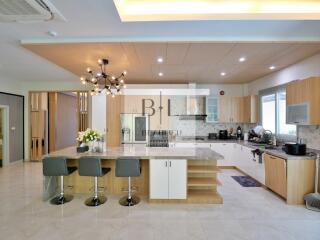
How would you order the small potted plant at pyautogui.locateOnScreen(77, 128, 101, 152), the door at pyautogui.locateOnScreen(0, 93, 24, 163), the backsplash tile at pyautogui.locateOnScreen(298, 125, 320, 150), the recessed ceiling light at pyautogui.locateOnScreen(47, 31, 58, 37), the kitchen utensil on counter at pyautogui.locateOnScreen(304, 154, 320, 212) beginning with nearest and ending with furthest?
the recessed ceiling light at pyautogui.locateOnScreen(47, 31, 58, 37)
the kitchen utensil on counter at pyautogui.locateOnScreen(304, 154, 320, 212)
the backsplash tile at pyautogui.locateOnScreen(298, 125, 320, 150)
the small potted plant at pyautogui.locateOnScreen(77, 128, 101, 152)
the door at pyautogui.locateOnScreen(0, 93, 24, 163)

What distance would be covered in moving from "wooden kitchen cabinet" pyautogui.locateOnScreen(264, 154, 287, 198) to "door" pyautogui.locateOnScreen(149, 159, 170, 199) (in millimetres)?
2018

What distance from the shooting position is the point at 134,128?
6.00 metres

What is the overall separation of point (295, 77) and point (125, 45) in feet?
11.8

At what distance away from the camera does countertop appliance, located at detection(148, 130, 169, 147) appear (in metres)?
5.92

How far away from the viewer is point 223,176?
5215 millimetres

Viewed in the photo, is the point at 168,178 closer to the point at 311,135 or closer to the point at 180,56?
the point at 180,56

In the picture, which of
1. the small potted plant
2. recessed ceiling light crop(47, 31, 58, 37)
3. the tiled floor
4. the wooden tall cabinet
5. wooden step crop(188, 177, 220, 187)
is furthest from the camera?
the wooden tall cabinet

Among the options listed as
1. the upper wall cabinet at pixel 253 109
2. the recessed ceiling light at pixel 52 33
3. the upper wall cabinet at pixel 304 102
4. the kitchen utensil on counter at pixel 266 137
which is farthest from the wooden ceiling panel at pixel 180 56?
the kitchen utensil on counter at pixel 266 137

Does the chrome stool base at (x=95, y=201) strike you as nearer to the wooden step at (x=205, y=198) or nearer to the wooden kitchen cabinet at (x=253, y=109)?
the wooden step at (x=205, y=198)

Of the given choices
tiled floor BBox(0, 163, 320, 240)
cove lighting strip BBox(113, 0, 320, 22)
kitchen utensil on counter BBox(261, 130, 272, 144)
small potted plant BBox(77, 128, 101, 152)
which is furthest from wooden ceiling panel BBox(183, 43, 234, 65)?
tiled floor BBox(0, 163, 320, 240)

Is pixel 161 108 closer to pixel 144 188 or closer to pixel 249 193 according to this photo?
pixel 144 188

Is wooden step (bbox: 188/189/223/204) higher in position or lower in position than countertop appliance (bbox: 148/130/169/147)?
lower

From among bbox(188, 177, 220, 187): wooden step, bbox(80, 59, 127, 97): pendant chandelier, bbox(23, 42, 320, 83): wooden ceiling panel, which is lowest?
bbox(188, 177, 220, 187): wooden step

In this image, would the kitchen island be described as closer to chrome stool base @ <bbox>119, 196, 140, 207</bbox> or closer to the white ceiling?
chrome stool base @ <bbox>119, 196, 140, 207</bbox>
